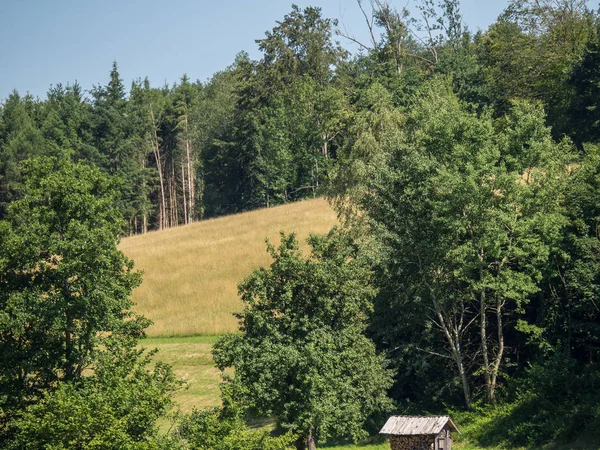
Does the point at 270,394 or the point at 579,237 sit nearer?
the point at 270,394

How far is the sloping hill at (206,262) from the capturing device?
54.2 m

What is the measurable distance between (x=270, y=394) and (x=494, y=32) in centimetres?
6217

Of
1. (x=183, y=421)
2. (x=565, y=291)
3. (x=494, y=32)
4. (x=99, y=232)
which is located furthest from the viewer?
(x=494, y=32)

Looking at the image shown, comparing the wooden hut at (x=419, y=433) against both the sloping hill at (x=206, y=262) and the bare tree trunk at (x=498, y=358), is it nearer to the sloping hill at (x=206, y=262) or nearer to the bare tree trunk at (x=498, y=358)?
the bare tree trunk at (x=498, y=358)

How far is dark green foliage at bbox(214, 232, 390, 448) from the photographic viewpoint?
101 ft

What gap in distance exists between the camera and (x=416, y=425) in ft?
98.7

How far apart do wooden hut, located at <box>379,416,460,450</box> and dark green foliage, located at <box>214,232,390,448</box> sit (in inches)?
72.1

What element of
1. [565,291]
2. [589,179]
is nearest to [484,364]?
[565,291]

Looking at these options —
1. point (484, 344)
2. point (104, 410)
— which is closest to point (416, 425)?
point (484, 344)

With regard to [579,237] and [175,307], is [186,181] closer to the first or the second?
[175,307]

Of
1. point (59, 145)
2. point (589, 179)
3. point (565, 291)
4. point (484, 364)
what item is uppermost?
point (59, 145)

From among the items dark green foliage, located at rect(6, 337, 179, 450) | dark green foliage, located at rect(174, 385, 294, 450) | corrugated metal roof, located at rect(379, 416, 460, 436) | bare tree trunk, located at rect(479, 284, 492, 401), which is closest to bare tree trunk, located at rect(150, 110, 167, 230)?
bare tree trunk, located at rect(479, 284, 492, 401)

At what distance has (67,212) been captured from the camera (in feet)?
109

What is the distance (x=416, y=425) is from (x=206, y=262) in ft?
126
